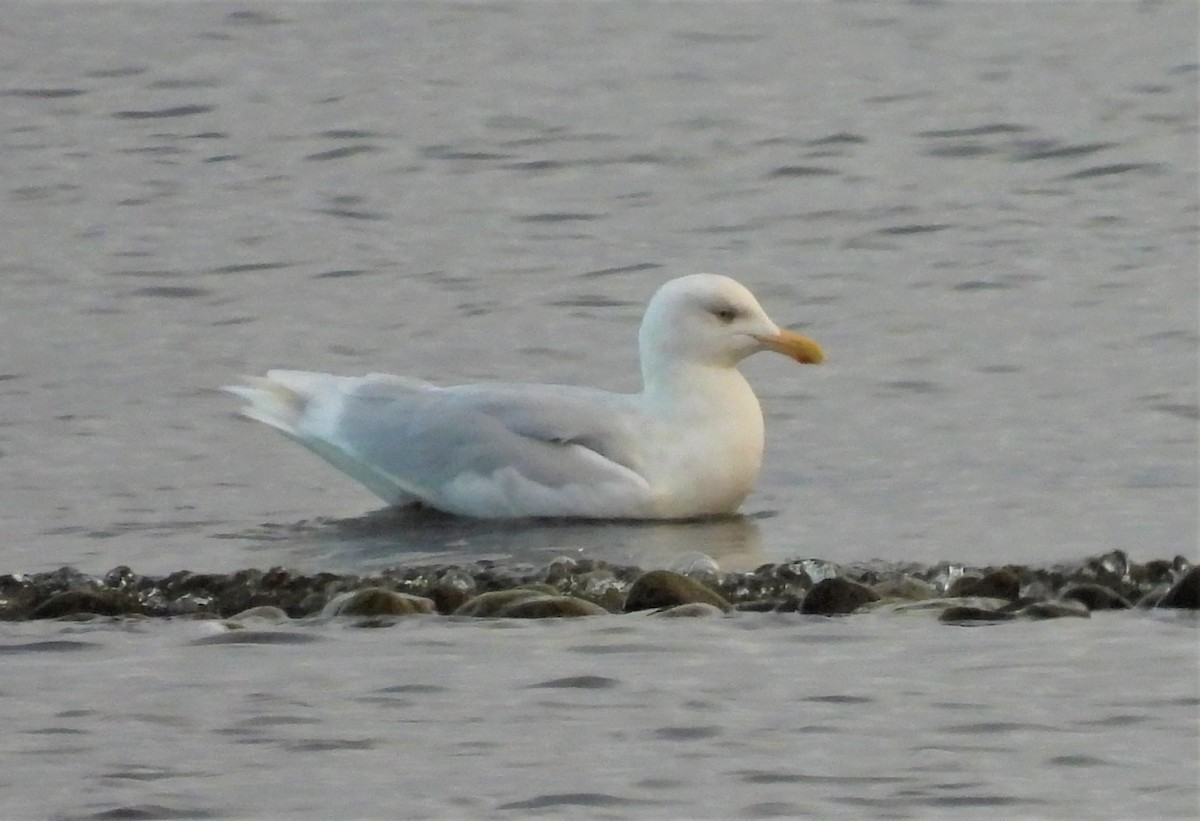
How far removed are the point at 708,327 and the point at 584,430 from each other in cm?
68

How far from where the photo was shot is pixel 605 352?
12070 millimetres

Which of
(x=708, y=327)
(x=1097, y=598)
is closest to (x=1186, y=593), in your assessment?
(x=1097, y=598)

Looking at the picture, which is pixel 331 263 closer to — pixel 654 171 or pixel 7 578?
pixel 654 171

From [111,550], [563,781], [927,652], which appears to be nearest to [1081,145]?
[111,550]

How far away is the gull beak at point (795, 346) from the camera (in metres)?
10.0

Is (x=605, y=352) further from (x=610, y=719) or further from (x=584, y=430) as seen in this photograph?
(x=610, y=719)

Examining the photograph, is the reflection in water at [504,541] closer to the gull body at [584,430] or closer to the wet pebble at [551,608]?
the gull body at [584,430]

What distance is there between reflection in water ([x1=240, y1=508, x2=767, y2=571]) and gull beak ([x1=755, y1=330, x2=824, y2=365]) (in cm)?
65

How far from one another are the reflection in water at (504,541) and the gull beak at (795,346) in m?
0.65

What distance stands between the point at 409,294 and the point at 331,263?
859 mm

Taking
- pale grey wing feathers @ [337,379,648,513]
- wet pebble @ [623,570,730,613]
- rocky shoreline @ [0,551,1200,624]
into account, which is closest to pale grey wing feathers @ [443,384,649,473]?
pale grey wing feathers @ [337,379,648,513]

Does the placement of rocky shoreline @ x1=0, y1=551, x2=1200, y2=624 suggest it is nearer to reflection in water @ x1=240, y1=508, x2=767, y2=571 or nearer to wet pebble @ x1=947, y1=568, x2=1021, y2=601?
wet pebble @ x1=947, y1=568, x2=1021, y2=601

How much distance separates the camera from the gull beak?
32.8ft

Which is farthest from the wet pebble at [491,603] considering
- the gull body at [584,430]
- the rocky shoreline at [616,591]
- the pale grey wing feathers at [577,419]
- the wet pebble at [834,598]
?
the pale grey wing feathers at [577,419]
